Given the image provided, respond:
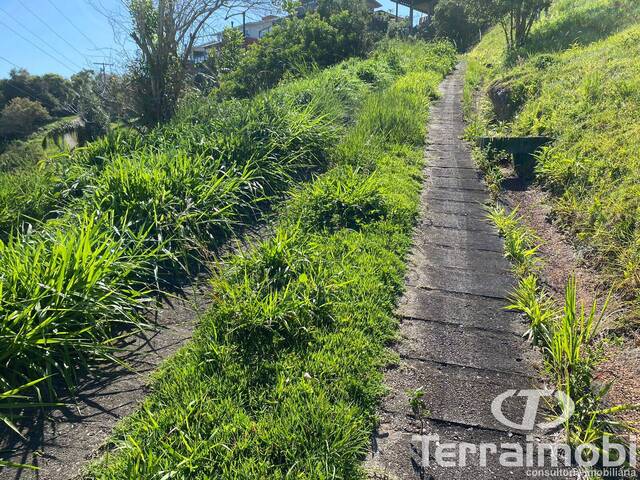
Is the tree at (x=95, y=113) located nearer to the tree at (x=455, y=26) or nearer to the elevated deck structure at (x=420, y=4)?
the tree at (x=455, y=26)

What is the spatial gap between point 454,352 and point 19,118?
125 feet

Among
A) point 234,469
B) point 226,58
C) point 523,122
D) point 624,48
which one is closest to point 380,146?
point 523,122

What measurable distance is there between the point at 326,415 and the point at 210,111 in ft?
21.5

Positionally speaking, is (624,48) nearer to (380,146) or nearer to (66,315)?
(380,146)

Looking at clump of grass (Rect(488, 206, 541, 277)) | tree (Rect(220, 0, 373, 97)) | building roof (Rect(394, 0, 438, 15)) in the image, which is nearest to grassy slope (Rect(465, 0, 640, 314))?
clump of grass (Rect(488, 206, 541, 277))

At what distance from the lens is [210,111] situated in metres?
7.96

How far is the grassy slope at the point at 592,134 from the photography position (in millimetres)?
4059

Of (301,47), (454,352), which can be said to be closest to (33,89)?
(301,47)

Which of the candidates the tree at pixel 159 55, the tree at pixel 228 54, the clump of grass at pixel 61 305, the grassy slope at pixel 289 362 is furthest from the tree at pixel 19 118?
the clump of grass at pixel 61 305

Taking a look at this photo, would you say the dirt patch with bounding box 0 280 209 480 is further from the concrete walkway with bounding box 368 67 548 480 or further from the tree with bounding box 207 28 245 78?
the tree with bounding box 207 28 245 78

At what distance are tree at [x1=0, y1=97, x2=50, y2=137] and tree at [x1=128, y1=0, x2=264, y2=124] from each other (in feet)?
88.9

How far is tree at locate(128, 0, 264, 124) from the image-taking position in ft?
37.1

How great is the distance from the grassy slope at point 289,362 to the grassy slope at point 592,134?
1.72 m

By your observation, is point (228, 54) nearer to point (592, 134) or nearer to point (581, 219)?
point (592, 134)
